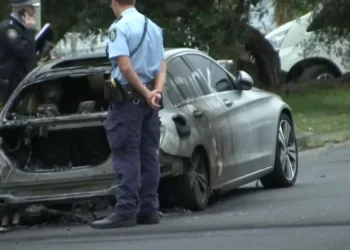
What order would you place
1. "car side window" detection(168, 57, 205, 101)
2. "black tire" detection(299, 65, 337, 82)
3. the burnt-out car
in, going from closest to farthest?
1. the burnt-out car
2. "car side window" detection(168, 57, 205, 101)
3. "black tire" detection(299, 65, 337, 82)

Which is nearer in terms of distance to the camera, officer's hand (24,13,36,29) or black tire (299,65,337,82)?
officer's hand (24,13,36,29)

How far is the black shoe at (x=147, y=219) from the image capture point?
8984 mm

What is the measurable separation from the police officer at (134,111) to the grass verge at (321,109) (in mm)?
8614

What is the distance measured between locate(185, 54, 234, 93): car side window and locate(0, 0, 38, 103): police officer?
5.44 ft

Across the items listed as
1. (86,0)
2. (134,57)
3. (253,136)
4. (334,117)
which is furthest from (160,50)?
(86,0)

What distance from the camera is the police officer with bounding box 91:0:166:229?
8.56 m

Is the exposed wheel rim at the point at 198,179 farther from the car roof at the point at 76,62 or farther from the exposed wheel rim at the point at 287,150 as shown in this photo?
the exposed wheel rim at the point at 287,150

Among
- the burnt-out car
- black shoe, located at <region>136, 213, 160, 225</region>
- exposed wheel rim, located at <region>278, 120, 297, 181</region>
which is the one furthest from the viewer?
exposed wheel rim, located at <region>278, 120, 297, 181</region>

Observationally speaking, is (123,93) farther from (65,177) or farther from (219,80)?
(219,80)

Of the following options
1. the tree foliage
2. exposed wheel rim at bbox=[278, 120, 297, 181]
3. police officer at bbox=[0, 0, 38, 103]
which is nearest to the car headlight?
the tree foliage

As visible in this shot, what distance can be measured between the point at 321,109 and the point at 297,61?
694cm

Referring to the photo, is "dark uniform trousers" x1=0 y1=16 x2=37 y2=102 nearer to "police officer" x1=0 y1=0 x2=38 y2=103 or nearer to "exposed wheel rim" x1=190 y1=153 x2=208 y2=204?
"police officer" x1=0 y1=0 x2=38 y2=103

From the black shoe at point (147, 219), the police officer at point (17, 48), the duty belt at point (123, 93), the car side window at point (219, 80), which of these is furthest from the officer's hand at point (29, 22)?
the black shoe at point (147, 219)

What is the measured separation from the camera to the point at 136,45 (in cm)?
862
